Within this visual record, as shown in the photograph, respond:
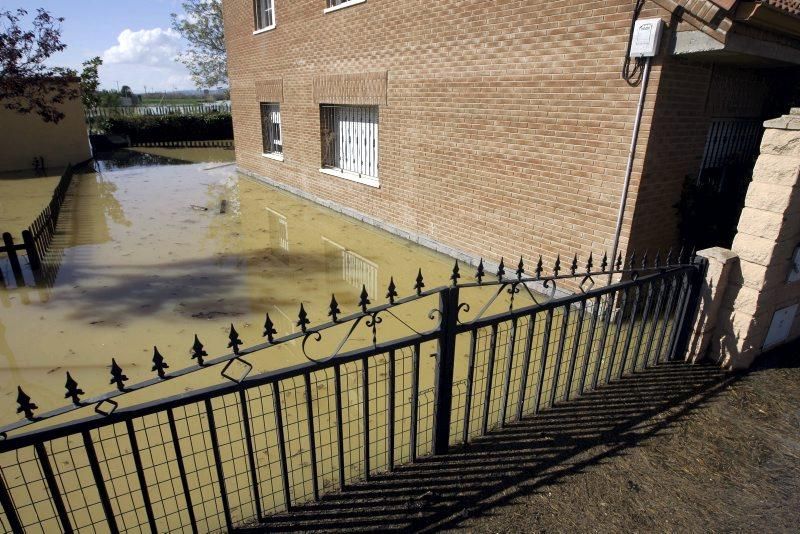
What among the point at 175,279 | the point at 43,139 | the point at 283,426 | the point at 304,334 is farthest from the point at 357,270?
the point at 43,139

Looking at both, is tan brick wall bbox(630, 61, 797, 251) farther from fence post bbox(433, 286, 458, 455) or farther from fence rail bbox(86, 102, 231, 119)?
fence rail bbox(86, 102, 231, 119)

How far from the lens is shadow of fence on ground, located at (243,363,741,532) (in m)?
2.68

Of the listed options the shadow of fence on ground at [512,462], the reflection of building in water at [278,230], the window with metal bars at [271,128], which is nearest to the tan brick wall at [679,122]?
the shadow of fence on ground at [512,462]

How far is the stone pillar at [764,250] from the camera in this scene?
11.7 feet

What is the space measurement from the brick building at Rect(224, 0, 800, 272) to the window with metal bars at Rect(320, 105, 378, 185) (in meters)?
0.04

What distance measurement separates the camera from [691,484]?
2938 millimetres

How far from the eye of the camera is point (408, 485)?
2.90 meters

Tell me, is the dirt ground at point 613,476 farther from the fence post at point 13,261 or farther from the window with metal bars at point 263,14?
the window with metal bars at point 263,14

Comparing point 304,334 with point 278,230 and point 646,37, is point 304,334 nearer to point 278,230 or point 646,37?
point 646,37

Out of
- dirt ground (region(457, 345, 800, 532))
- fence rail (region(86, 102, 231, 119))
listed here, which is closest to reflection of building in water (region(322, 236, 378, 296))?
dirt ground (region(457, 345, 800, 532))

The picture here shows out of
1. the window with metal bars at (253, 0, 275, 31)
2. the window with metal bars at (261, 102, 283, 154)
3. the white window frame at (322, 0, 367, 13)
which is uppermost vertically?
the window with metal bars at (253, 0, 275, 31)

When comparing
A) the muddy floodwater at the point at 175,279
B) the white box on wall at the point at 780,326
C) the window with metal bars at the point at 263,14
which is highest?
the window with metal bars at the point at 263,14

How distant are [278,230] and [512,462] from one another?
742cm

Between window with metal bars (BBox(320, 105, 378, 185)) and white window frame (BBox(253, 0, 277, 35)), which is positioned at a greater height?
white window frame (BBox(253, 0, 277, 35))
